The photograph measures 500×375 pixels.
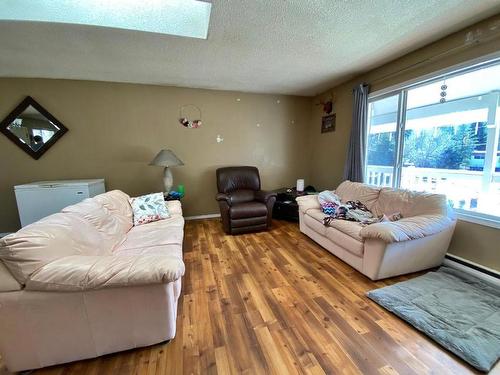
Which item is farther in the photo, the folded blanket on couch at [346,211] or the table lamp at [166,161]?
the table lamp at [166,161]

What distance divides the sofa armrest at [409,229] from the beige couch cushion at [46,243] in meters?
2.35

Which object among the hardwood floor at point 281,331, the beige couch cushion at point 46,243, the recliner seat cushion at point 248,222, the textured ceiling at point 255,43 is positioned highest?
the textured ceiling at point 255,43

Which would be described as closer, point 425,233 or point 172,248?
point 172,248

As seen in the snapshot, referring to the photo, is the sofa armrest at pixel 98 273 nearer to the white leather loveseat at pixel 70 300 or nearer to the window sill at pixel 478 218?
the white leather loveseat at pixel 70 300

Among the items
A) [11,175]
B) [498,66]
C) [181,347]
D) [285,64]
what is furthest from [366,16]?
[11,175]

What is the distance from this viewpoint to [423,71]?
7.98 feet

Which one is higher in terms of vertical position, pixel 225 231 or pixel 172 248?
pixel 172 248

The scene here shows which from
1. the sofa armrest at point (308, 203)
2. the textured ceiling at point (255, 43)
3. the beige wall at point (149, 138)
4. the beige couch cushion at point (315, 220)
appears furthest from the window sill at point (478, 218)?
the beige wall at point (149, 138)

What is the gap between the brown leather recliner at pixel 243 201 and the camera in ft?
10.5

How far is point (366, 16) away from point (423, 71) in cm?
117

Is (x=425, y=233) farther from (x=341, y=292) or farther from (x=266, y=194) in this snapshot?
(x=266, y=194)

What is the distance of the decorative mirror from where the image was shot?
317cm

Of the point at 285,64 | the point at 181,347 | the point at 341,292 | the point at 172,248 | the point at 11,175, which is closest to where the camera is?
the point at 181,347

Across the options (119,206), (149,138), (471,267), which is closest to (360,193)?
(471,267)
